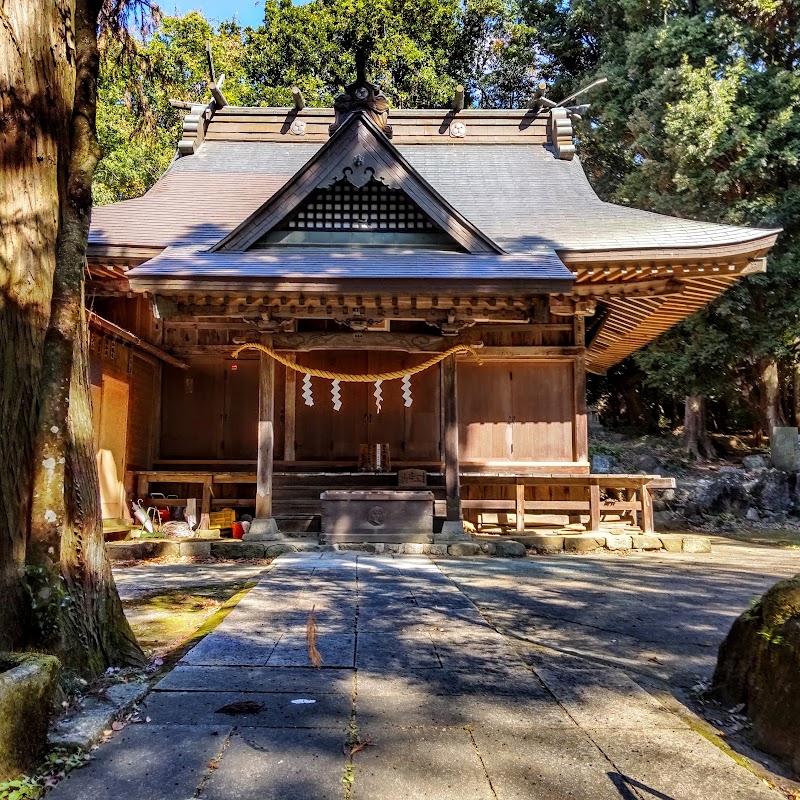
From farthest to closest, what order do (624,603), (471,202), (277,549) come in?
(471,202) < (277,549) < (624,603)

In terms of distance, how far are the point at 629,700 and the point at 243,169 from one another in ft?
42.6

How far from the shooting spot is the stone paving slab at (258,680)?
2988 millimetres

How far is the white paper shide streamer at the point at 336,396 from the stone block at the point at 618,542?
193 inches

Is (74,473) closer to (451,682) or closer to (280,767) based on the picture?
(280,767)

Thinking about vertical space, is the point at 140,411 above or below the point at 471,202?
below

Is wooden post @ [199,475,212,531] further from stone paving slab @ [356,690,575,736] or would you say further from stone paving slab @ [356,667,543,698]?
stone paving slab @ [356,690,575,736]

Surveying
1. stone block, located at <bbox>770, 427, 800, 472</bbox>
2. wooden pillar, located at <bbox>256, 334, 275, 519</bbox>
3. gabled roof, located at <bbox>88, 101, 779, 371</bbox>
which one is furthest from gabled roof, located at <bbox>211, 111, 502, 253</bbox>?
stone block, located at <bbox>770, 427, 800, 472</bbox>

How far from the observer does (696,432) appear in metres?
20.4

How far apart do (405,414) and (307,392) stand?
177cm

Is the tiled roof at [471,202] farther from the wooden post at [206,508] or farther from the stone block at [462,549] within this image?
the stone block at [462,549]

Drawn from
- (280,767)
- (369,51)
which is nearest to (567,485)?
(280,767)

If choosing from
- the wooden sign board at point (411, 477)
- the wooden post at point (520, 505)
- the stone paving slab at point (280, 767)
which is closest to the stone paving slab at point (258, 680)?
the stone paving slab at point (280, 767)

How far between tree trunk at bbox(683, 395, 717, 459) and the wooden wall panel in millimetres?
16724

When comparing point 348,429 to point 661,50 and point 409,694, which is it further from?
point 661,50
